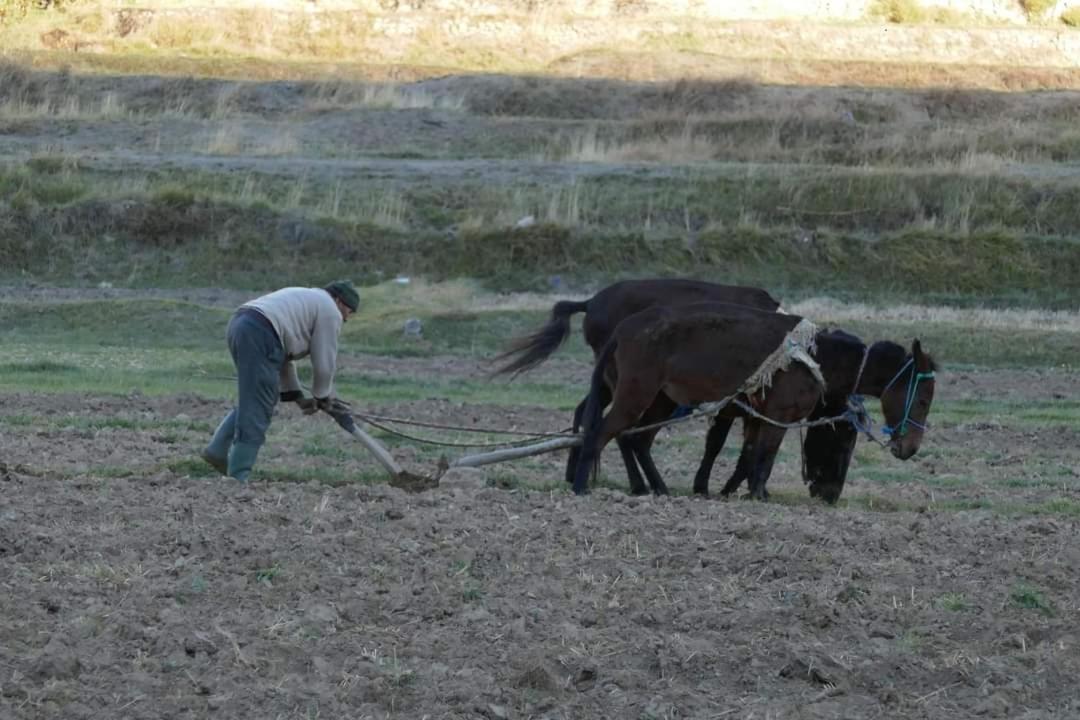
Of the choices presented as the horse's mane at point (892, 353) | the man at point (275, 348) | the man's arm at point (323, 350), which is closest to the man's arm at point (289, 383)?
the man at point (275, 348)

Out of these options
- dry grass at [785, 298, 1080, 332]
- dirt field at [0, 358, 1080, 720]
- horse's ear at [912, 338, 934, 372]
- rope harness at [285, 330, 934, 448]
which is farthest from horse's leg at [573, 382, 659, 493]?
dry grass at [785, 298, 1080, 332]

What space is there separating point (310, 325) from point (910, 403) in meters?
4.31

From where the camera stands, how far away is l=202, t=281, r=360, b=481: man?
10.7 m

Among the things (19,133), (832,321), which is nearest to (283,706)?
(832,321)

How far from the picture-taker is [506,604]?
817cm

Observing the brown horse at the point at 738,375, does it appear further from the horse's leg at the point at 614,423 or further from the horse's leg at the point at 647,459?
the horse's leg at the point at 647,459

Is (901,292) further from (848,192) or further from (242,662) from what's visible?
(242,662)

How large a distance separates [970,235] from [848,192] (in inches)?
119

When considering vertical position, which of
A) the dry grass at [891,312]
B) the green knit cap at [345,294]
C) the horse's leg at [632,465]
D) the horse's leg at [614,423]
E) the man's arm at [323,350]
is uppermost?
the green knit cap at [345,294]

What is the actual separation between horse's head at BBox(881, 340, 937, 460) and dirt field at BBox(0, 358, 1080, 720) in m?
0.55

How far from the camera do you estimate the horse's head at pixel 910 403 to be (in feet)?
39.0

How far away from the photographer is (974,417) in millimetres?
17547

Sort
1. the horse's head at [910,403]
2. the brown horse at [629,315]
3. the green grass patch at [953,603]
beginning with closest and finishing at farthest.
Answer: the green grass patch at [953,603]
the horse's head at [910,403]
the brown horse at [629,315]

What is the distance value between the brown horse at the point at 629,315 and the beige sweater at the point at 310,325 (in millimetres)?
2300
